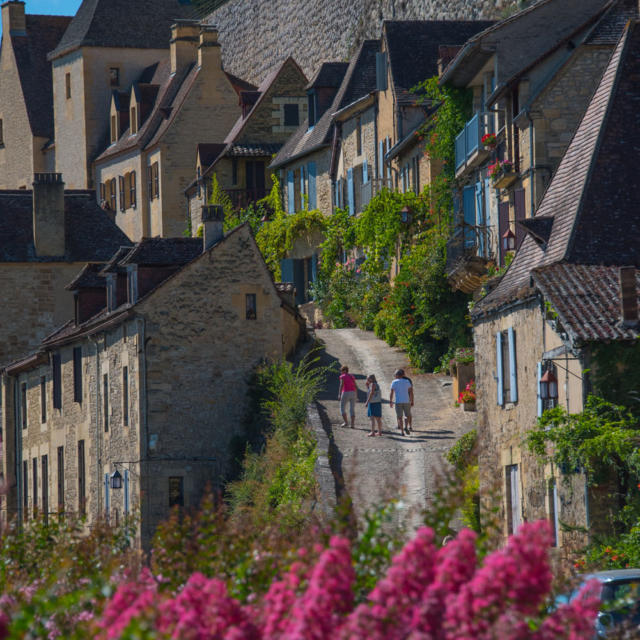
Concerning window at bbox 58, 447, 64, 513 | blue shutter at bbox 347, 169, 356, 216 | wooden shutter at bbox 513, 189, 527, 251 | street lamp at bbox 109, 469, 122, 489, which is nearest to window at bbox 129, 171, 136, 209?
blue shutter at bbox 347, 169, 356, 216

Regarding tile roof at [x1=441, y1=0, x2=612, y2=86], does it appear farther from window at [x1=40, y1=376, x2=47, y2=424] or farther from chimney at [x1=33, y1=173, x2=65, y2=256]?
chimney at [x1=33, y1=173, x2=65, y2=256]

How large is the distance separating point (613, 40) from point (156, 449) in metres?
11.6

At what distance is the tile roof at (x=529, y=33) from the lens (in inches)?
1193

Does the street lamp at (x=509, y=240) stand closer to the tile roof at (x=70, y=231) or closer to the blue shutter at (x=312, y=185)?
the tile roof at (x=70, y=231)

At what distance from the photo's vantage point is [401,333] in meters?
37.3

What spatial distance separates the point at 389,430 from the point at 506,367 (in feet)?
18.3

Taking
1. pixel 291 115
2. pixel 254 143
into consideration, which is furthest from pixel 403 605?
pixel 291 115

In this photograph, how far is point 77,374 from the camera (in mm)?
36531

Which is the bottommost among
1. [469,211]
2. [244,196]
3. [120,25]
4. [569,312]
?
[569,312]

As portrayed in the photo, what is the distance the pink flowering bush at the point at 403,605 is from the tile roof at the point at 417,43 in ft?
115

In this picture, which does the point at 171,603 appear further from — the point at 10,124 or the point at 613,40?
the point at 10,124

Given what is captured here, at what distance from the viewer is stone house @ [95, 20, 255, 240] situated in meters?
63.1

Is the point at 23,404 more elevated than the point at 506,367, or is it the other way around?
the point at 23,404

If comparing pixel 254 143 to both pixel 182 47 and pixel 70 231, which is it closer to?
pixel 182 47
